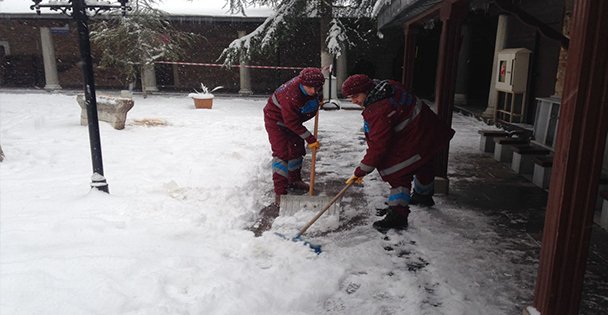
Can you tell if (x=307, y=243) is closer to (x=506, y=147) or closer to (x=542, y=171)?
(x=542, y=171)

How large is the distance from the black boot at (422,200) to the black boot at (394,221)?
2.01ft

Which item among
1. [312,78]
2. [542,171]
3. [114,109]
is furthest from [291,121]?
[114,109]

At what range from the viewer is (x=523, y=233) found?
390 centimetres

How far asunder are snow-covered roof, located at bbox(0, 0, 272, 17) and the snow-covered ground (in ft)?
35.7

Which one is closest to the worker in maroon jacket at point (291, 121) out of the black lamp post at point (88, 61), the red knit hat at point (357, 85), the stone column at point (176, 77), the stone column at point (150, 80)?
the red knit hat at point (357, 85)

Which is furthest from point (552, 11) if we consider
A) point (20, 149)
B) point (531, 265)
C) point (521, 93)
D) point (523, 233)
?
point (20, 149)

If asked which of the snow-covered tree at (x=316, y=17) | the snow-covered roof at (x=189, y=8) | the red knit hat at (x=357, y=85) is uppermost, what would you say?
the snow-covered roof at (x=189, y=8)

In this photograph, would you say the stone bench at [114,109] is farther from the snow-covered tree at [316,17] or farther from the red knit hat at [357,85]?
the red knit hat at [357,85]

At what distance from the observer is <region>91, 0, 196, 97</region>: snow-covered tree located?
44.1 ft

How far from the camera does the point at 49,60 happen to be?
1581 cm

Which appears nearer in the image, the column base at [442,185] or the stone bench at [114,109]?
the column base at [442,185]

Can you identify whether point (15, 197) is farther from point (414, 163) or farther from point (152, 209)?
point (414, 163)

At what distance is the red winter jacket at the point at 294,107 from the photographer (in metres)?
4.36

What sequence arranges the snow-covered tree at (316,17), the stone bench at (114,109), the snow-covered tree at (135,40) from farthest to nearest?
the snow-covered tree at (135,40) → the snow-covered tree at (316,17) → the stone bench at (114,109)
